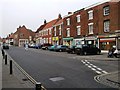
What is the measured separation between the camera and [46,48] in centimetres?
5903

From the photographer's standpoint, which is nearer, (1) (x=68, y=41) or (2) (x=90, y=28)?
(2) (x=90, y=28)

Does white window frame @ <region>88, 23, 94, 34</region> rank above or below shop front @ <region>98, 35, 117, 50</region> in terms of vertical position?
above

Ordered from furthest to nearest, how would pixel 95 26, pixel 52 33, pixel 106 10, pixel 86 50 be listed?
pixel 52 33, pixel 95 26, pixel 106 10, pixel 86 50

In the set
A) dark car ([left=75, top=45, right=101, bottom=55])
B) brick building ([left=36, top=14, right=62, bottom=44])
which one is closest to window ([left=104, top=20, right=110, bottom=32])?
dark car ([left=75, top=45, right=101, bottom=55])

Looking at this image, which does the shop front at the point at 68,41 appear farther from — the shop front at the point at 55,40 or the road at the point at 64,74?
the road at the point at 64,74

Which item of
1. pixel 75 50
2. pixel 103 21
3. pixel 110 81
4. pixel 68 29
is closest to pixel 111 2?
pixel 103 21

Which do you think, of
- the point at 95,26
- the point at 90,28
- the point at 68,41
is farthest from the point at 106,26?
the point at 68,41

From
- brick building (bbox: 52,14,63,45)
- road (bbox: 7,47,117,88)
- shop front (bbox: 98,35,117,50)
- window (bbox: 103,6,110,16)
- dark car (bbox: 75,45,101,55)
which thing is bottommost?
road (bbox: 7,47,117,88)

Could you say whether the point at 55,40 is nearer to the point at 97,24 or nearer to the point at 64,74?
the point at 97,24

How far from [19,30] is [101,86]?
109 metres

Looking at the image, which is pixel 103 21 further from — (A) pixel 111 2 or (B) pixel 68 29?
(B) pixel 68 29

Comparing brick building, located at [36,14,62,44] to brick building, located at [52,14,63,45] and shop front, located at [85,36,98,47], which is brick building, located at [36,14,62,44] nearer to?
brick building, located at [52,14,63,45]

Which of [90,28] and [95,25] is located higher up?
[95,25]

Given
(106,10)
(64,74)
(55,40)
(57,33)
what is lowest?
(64,74)
